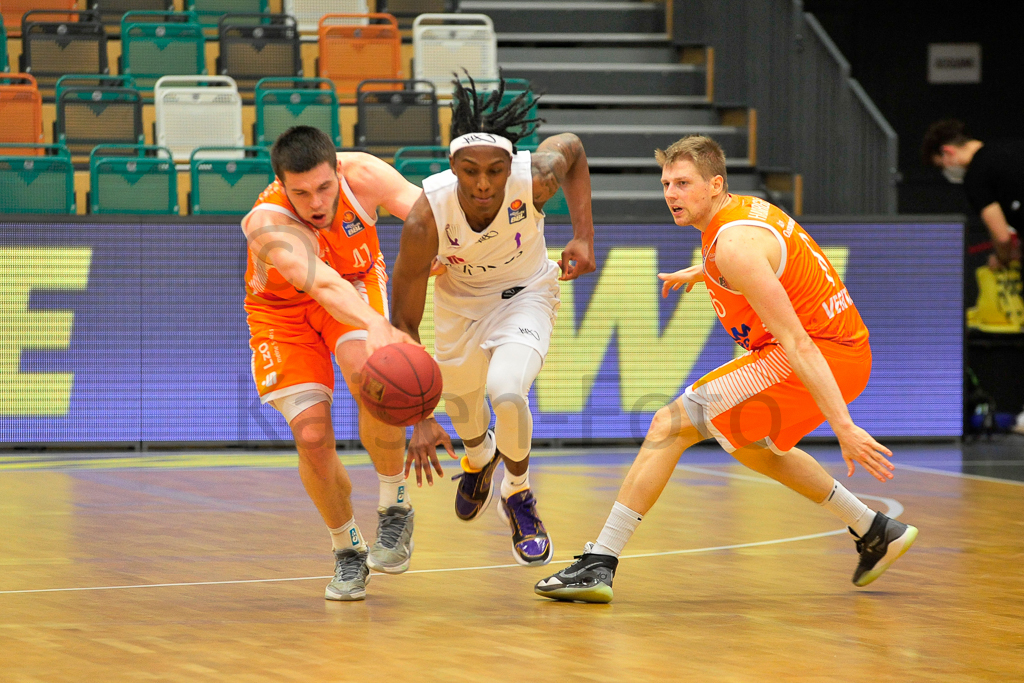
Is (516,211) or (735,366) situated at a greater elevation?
(516,211)

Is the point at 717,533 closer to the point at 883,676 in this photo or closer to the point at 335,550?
the point at 335,550

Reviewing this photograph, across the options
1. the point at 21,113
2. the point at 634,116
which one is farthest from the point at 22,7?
the point at 634,116

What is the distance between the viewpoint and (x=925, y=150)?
828cm

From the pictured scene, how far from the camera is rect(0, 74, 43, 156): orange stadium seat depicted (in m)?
10.3

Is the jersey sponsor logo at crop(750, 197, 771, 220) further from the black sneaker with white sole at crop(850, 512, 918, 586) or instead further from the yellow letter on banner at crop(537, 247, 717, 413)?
the yellow letter on banner at crop(537, 247, 717, 413)

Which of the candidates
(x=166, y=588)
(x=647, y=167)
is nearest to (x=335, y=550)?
(x=166, y=588)

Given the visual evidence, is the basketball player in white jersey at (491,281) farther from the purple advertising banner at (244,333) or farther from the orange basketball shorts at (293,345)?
the purple advertising banner at (244,333)

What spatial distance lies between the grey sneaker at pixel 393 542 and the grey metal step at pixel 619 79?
834 cm

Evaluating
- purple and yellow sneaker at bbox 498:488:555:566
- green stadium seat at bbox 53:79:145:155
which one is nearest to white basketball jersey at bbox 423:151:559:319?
purple and yellow sneaker at bbox 498:488:555:566

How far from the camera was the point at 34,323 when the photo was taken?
9.16 meters

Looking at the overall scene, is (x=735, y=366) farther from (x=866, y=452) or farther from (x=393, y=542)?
(x=393, y=542)

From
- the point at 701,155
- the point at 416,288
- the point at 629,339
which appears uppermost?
the point at 701,155

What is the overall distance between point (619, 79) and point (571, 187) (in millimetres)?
8167

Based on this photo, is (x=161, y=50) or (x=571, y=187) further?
(x=161, y=50)
